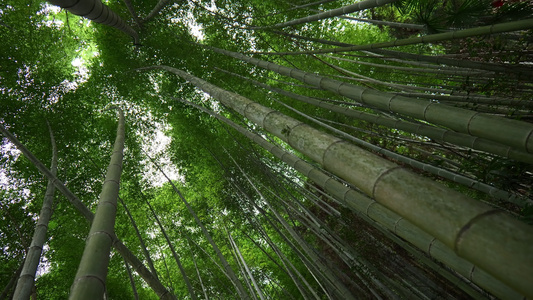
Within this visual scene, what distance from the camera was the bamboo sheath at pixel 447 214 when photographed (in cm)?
53

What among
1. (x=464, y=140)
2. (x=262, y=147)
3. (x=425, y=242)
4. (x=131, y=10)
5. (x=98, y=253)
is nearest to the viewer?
(x=98, y=253)

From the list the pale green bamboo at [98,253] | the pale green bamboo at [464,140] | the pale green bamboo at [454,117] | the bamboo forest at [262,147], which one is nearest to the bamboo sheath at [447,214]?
the bamboo forest at [262,147]

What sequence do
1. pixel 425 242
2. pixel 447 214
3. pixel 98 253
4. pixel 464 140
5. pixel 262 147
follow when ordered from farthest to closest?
pixel 262 147, pixel 464 140, pixel 425 242, pixel 98 253, pixel 447 214

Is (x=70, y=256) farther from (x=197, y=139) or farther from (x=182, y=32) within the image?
(x=182, y=32)

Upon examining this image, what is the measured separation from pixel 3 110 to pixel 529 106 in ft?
19.5

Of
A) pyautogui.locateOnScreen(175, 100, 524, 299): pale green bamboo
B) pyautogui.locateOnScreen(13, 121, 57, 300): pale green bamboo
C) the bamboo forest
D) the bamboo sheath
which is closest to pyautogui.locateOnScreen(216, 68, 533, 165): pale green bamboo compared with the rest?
the bamboo forest

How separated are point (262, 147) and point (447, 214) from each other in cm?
242

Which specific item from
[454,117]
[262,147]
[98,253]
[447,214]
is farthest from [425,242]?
[262,147]

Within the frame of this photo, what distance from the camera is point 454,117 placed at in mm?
1257

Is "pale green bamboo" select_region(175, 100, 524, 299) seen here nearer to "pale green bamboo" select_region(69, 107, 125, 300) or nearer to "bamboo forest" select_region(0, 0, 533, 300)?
"bamboo forest" select_region(0, 0, 533, 300)

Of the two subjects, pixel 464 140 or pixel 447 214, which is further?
pixel 464 140

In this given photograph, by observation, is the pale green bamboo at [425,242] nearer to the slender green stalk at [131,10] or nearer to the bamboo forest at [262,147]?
the bamboo forest at [262,147]

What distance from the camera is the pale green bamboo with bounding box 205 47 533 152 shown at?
1009 mm

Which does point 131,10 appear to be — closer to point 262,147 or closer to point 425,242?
point 262,147
